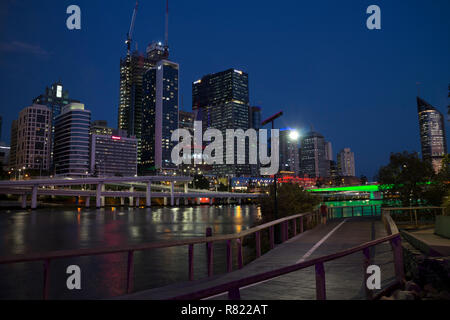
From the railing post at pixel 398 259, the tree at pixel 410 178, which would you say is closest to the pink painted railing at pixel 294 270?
the railing post at pixel 398 259

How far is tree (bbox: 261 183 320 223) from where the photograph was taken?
21359mm

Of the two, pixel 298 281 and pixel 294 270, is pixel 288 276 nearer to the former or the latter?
pixel 298 281

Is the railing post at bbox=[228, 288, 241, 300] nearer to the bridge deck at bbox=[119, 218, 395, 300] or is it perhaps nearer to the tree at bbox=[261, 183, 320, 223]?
the bridge deck at bbox=[119, 218, 395, 300]

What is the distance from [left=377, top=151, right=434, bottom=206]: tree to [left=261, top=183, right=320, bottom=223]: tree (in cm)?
1263

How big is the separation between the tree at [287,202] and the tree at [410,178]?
1263cm

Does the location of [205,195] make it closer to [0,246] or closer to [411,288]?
[0,246]

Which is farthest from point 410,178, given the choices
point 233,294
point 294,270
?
point 233,294

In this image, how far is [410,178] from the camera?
1238 inches

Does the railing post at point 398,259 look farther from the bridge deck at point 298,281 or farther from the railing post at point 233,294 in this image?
the railing post at point 233,294

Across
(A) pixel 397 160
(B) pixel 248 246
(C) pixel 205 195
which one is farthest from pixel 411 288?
(C) pixel 205 195

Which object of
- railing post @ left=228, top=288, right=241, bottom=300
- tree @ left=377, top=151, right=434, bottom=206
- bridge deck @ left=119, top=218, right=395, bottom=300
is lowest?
bridge deck @ left=119, top=218, right=395, bottom=300

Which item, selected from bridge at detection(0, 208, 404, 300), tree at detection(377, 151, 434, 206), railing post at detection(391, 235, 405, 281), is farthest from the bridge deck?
tree at detection(377, 151, 434, 206)

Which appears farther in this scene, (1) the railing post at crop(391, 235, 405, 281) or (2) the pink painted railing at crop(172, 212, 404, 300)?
(1) the railing post at crop(391, 235, 405, 281)
